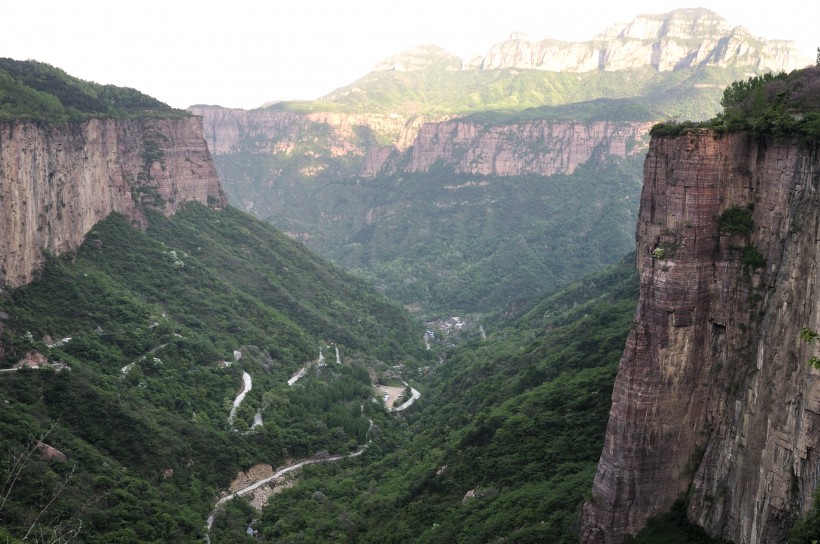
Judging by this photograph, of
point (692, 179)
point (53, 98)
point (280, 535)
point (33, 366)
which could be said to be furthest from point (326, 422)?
point (692, 179)

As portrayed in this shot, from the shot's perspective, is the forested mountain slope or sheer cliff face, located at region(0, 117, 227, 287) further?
sheer cliff face, located at region(0, 117, 227, 287)

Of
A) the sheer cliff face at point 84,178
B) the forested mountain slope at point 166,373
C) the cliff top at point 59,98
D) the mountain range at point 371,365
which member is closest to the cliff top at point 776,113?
the mountain range at point 371,365

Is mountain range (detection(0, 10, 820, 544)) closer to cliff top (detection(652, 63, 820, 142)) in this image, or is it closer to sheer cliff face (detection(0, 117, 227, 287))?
cliff top (detection(652, 63, 820, 142))

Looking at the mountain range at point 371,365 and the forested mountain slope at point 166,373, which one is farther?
the forested mountain slope at point 166,373

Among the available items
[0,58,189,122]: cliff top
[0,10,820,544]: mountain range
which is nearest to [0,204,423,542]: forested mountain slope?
[0,10,820,544]: mountain range

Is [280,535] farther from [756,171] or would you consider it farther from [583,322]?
[756,171]

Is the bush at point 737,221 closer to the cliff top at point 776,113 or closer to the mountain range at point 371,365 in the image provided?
the mountain range at point 371,365
